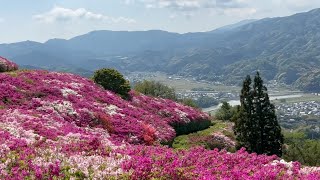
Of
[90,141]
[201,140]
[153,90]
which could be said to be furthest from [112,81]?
[153,90]

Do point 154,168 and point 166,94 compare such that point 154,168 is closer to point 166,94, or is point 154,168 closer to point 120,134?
point 120,134

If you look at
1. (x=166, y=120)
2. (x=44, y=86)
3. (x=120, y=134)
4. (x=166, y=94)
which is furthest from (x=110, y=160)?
(x=166, y=94)

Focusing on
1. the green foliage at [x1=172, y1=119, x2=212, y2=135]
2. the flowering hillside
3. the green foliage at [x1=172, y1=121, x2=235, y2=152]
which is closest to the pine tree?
the green foliage at [x1=172, y1=121, x2=235, y2=152]

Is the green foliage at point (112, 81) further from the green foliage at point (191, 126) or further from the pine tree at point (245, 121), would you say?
the pine tree at point (245, 121)

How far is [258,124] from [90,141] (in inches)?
1240

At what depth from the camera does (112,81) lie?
5891cm

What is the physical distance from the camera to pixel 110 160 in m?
18.2

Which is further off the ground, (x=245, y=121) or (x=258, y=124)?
(x=245, y=121)

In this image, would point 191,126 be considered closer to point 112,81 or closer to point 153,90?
point 112,81

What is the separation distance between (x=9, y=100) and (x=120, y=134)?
11766 mm

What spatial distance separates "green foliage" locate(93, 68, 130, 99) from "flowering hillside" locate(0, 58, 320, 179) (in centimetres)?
333

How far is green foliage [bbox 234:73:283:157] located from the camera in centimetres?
4812

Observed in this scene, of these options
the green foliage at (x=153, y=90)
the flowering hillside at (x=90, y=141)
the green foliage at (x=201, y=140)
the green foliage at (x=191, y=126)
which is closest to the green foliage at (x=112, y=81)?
the flowering hillside at (x=90, y=141)

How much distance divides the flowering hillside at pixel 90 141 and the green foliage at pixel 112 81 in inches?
131
